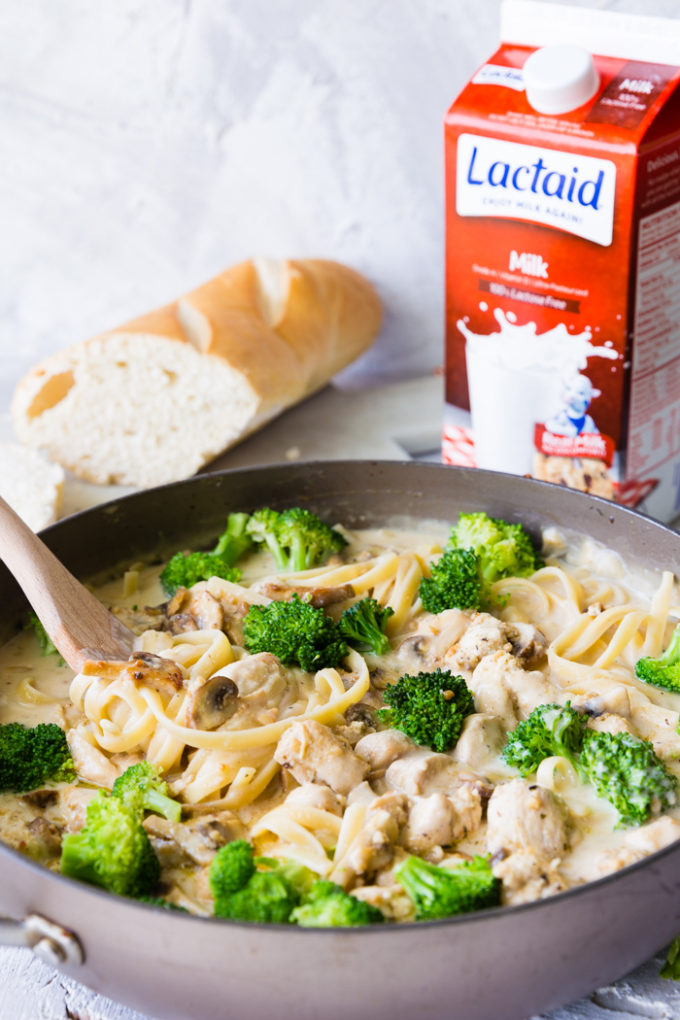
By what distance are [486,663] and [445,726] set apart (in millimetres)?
308

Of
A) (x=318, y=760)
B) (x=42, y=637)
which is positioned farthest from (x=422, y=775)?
(x=42, y=637)

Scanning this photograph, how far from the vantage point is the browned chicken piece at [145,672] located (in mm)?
3361

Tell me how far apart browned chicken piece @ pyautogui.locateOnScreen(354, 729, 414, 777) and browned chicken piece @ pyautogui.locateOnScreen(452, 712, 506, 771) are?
0.48 feet

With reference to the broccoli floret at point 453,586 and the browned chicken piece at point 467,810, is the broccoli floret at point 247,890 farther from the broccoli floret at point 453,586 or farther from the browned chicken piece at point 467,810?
the broccoli floret at point 453,586

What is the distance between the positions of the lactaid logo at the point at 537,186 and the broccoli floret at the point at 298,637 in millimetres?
1696

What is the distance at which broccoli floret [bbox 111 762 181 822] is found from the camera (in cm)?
299

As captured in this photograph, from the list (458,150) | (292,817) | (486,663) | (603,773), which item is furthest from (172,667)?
(458,150)

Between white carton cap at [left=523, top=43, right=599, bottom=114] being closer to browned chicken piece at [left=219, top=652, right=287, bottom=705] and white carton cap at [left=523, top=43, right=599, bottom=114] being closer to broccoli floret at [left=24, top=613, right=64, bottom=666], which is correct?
browned chicken piece at [left=219, top=652, right=287, bottom=705]

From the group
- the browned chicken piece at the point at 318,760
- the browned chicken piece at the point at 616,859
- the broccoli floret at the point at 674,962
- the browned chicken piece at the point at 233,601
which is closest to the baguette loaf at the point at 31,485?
the browned chicken piece at the point at 233,601

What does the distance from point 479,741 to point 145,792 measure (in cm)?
93

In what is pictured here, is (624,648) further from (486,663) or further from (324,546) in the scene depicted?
(324,546)

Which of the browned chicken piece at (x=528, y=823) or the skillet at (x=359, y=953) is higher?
the skillet at (x=359, y=953)

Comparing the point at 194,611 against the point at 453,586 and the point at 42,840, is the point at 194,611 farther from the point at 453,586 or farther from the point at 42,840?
the point at 42,840

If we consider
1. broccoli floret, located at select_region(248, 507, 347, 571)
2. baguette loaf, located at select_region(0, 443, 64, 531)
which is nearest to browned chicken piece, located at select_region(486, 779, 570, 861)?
broccoli floret, located at select_region(248, 507, 347, 571)
